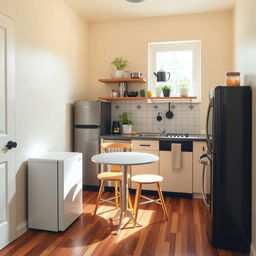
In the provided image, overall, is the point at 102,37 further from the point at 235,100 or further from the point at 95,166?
the point at 235,100

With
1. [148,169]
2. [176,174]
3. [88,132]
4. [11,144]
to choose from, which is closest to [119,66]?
[88,132]

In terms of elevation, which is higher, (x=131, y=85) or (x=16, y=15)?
(x=16, y=15)

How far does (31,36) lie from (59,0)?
0.98 meters

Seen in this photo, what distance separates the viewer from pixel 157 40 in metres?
4.35

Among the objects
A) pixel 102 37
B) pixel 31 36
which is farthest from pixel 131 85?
pixel 31 36

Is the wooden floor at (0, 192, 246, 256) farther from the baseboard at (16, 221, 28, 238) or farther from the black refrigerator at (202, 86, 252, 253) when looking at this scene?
the black refrigerator at (202, 86, 252, 253)

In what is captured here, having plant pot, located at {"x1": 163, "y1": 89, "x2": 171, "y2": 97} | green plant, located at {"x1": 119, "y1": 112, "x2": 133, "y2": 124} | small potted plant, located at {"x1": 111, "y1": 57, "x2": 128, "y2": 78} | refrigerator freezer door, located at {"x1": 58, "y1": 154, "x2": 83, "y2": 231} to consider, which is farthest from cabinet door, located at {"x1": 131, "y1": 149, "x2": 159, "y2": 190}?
small potted plant, located at {"x1": 111, "y1": 57, "x2": 128, "y2": 78}

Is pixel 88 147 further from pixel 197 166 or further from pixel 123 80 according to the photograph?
pixel 197 166

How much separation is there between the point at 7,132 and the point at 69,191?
0.86m

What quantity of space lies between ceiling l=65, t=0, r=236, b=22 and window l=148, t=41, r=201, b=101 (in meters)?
0.49

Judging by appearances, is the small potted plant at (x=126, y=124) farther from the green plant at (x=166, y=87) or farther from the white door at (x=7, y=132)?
the white door at (x=7, y=132)

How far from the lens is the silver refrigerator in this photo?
3.98 meters

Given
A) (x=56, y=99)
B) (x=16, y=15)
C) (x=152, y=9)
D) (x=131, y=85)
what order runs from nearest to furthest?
(x=16, y=15), (x=56, y=99), (x=152, y=9), (x=131, y=85)

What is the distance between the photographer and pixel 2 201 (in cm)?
241
